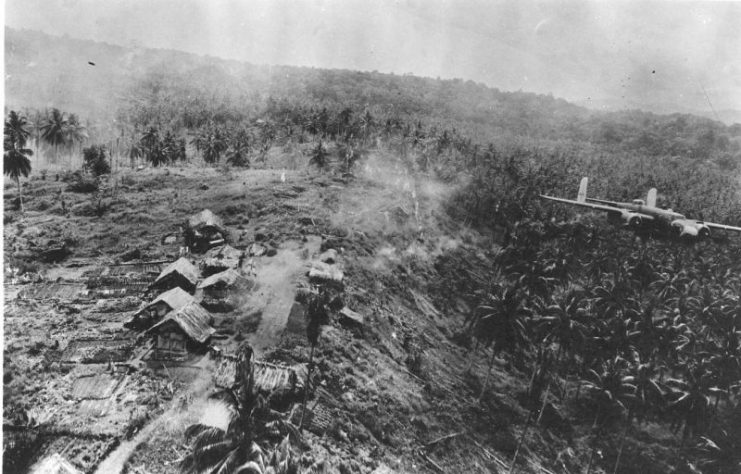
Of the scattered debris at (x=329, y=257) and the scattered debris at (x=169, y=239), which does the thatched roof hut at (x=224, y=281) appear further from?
the scattered debris at (x=169, y=239)

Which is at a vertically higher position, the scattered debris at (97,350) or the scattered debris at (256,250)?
the scattered debris at (256,250)

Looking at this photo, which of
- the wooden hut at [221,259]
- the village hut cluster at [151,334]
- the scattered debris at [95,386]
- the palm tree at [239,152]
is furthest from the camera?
the palm tree at [239,152]

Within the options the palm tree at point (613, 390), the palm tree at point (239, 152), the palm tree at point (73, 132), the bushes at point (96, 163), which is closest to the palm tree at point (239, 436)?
the palm tree at point (613, 390)

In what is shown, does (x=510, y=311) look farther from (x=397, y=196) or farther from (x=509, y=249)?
(x=397, y=196)

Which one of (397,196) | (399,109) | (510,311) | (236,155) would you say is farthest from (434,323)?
(399,109)

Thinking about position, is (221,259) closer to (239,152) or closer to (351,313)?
(351,313)

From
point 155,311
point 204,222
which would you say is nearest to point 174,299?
point 155,311

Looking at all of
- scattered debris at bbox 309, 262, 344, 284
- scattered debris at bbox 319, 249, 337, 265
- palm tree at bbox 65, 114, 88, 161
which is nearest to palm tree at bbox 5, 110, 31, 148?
palm tree at bbox 65, 114, 88, 161

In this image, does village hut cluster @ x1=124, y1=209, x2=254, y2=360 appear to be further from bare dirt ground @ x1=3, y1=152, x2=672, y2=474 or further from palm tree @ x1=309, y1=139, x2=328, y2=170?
palm tree @ x1=309, y1=139, x2=328, y2=170
